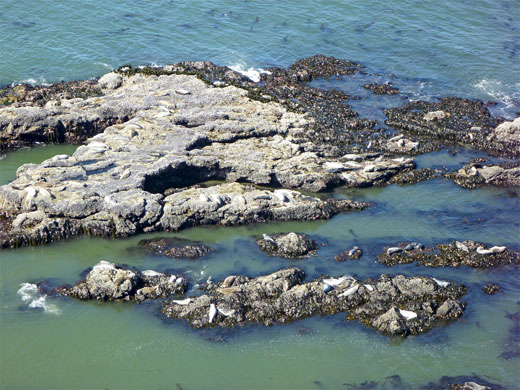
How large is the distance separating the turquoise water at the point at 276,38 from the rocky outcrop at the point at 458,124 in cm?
180

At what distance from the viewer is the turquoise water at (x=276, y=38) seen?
32469mm

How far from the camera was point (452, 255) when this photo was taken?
19.5 metres

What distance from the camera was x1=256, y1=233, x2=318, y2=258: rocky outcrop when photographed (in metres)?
19.0

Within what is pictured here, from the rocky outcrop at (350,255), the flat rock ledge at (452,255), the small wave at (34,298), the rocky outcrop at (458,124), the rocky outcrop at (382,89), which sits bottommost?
the small wave at (34,298)

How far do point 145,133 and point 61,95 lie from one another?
272 inches

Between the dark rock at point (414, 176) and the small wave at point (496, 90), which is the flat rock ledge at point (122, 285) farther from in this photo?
the small wave at point (496, 90)

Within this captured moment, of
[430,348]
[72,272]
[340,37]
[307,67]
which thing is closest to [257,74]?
[307,67]

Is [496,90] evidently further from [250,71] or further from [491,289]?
[491,289]

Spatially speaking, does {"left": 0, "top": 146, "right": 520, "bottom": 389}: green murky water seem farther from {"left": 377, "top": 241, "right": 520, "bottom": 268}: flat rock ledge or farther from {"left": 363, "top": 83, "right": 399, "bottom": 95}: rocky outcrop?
{"left": 363, "top": 83, "right": 399, "bottom": 95}: rocky outcrop

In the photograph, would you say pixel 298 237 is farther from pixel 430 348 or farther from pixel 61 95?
pixel 61 95

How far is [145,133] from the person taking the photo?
76.7ft

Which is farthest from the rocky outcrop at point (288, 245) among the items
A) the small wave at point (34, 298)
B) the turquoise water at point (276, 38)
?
the turquoise water at point (276, 38)

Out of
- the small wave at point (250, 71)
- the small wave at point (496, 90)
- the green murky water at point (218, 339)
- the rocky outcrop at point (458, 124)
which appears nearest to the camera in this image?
the green murky water at point (218, 339)

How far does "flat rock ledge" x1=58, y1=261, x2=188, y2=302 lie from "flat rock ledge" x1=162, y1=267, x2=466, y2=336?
636mm
